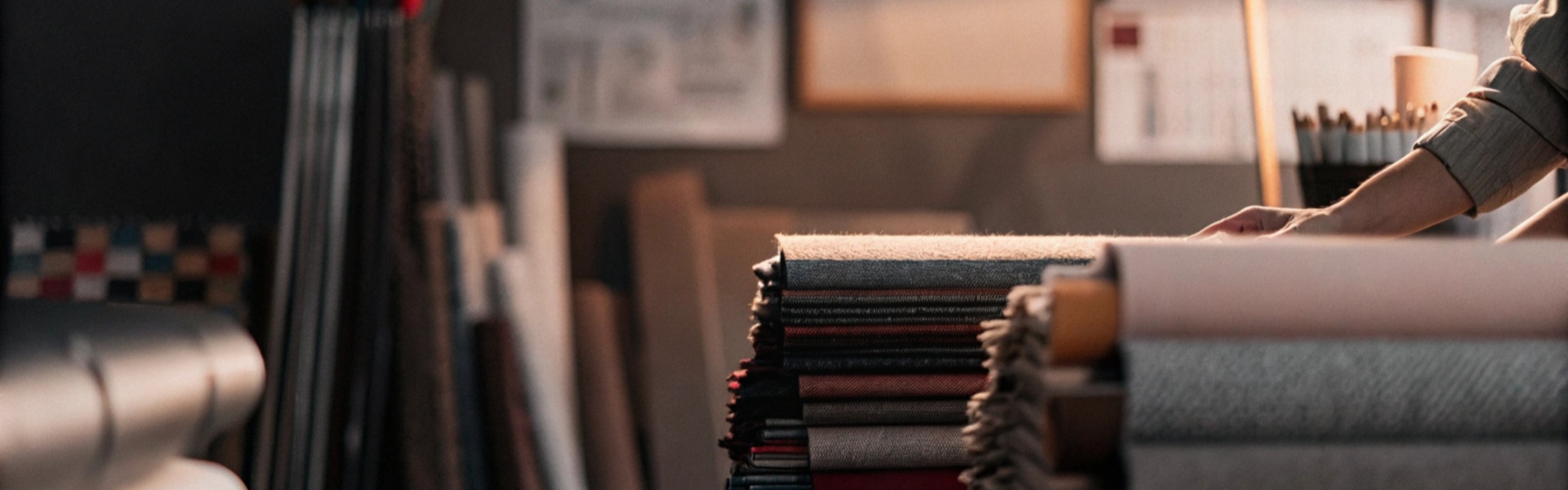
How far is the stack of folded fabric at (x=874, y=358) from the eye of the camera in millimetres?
727

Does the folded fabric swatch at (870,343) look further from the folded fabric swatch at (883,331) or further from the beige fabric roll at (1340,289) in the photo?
the beige fabric roll at (1340,289)

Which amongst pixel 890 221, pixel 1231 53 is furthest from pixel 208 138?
pixel 1231 53

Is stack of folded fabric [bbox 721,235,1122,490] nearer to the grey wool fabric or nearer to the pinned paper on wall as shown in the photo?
the grey wool fabric

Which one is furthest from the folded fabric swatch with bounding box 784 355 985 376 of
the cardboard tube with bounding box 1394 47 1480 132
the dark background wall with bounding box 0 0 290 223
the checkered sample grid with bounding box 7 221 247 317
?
the dark background wall with bounding box 0 0 290 223

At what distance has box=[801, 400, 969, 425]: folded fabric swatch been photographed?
73 centimetres

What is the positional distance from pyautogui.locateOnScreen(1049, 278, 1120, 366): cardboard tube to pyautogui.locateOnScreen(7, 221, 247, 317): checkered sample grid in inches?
95.1

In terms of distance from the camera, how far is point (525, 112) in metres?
3.96

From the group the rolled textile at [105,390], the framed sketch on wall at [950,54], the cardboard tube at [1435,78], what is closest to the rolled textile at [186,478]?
the rolled textile at [105,390]

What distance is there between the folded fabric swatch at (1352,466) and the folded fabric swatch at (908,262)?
10.3 inches

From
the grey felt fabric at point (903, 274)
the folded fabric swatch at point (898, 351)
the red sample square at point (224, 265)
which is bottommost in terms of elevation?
the red sample square at point (224, 265)

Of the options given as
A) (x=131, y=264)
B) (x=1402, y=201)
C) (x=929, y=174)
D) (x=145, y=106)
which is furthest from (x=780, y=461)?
(x=929, y=174)

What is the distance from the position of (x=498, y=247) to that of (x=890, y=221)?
1.15m

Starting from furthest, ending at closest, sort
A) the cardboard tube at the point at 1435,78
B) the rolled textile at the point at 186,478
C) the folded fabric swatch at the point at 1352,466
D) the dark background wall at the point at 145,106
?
the dark background wall at the point at 145,106, the cardboard tube at the point at 1435,78, the rolled textile at the point at 186,478, the folded fabric swatch at the point at 1352,466

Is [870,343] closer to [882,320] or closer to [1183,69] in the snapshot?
[882,320]
